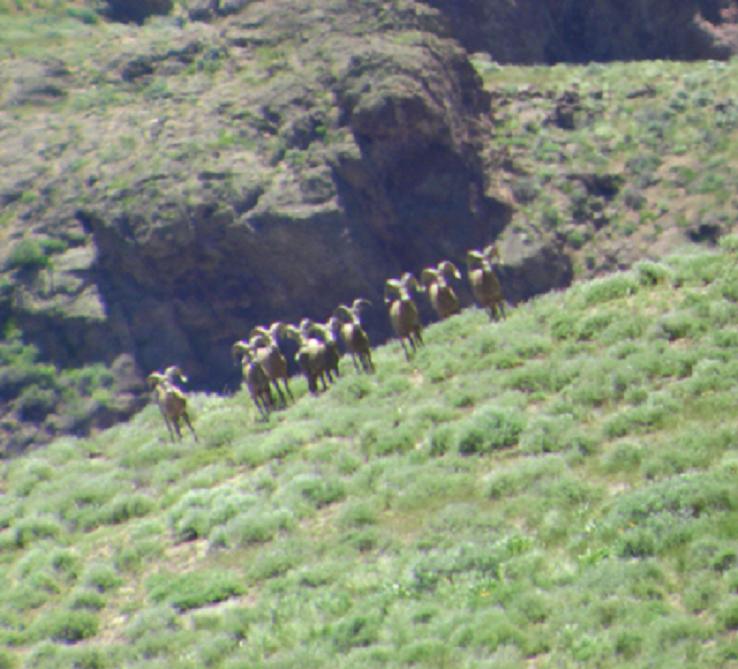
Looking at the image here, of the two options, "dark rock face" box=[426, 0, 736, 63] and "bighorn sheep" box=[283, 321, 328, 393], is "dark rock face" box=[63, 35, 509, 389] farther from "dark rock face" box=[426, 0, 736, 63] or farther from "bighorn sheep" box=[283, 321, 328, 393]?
"bighorn sheep" box=[283, 321, 328, 393]

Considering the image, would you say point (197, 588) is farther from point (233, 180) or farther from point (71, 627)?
point (233, 180)

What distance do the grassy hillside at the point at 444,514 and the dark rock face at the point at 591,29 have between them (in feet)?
118

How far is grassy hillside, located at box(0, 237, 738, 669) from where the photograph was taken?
1830 centimetres

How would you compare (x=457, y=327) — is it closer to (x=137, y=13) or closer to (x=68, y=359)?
(x=68, y=359)

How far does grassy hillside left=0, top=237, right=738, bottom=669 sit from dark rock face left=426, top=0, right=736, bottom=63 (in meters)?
36.0

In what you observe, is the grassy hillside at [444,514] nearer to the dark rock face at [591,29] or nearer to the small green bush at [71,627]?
the small green bush at [71,627]

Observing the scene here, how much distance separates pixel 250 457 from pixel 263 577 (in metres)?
6.32

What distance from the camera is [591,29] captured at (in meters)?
72.1

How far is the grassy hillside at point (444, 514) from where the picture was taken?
18297 mm

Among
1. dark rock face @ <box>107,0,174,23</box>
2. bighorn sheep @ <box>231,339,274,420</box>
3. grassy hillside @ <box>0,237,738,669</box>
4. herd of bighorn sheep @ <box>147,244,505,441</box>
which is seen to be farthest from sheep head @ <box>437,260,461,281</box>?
dark rock face @ <box>107,0,174,23</box>

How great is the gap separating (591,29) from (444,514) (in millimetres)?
52799

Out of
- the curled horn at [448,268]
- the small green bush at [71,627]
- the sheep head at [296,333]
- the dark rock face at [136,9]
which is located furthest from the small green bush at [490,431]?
the dark rock face at [136,9]

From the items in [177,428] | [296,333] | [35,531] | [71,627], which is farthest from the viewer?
[296,333]

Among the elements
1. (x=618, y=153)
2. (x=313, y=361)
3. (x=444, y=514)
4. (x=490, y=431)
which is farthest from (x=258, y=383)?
(x=618, y=153)
